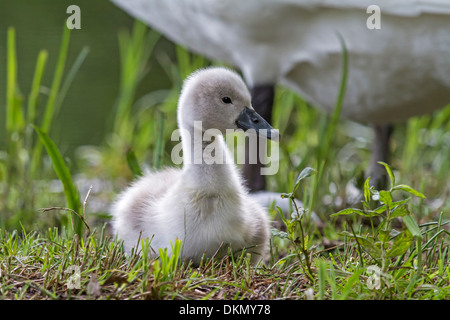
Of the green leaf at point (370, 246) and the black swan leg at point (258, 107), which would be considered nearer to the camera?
the green leaf at point (370, 246)

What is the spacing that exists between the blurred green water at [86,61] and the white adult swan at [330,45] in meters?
1.61

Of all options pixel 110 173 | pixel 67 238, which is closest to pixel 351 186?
pixel 110 173

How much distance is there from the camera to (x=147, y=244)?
1659mm

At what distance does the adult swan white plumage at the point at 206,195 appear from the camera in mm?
1895

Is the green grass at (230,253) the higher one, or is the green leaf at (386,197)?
the green leaf at (386,197)

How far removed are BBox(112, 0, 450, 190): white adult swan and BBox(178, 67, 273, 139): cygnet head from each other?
56 centimetres

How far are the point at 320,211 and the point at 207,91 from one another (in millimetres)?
→ 1043

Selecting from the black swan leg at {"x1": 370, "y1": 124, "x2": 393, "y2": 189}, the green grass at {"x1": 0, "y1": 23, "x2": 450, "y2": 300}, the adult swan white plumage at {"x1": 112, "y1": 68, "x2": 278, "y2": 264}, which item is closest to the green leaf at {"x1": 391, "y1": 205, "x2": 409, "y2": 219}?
the green grass at {"x1": 0, "y1": 23, "x2": 450, "y2": 300}

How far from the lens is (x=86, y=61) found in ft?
18.7

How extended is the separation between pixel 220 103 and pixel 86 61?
3.91m

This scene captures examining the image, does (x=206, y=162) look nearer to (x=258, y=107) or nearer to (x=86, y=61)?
(x=258, y=107)

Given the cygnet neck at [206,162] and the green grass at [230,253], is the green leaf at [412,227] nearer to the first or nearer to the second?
the green grass at [230,253]

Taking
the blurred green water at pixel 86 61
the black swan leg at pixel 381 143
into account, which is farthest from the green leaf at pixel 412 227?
the blurred green water at pixel 86 61

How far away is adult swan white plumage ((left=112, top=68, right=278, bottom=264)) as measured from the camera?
189 centimetres
